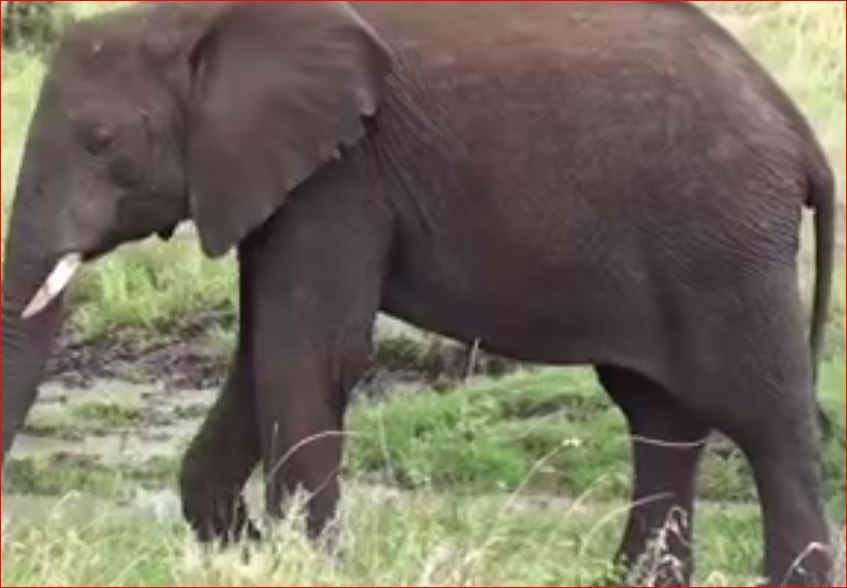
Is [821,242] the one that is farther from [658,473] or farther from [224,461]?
[224,461]

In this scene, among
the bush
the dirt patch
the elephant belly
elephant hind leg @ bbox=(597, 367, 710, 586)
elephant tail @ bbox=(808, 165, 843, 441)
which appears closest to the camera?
the elephant belly

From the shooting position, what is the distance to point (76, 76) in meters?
5.17

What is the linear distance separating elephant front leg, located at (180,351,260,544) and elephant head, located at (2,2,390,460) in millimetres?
453

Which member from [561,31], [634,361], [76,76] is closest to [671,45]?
[561,31]

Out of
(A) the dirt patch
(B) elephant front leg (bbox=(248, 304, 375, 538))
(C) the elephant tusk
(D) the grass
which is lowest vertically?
(A) the dirt patch

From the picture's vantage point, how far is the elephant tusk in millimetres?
5098

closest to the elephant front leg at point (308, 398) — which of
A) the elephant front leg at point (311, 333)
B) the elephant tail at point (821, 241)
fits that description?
the elephant front leg at point (311, 333)

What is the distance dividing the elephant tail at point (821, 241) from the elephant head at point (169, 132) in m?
0.85

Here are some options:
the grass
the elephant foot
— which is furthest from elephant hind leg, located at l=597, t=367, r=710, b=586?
the elephant foot

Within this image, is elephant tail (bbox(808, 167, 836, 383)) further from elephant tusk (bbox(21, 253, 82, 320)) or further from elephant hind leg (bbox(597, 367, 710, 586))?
elephant tusk (bbox(21, 253, 82, 320))

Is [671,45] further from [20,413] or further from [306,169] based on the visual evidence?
[20,413]

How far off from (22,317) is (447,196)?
777 millimetres

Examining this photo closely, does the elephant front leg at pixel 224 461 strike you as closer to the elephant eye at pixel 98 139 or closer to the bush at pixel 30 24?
the elephant eye at pixel 98 139

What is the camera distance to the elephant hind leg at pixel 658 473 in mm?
5523
